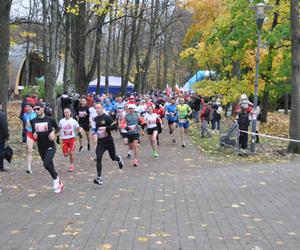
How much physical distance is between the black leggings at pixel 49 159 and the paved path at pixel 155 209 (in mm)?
462

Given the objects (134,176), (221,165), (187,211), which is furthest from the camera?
(221,165)

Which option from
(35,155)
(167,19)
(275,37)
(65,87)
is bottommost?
(35,155)

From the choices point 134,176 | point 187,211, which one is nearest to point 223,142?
point 134,176

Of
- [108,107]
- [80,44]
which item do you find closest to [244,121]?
[108,107]

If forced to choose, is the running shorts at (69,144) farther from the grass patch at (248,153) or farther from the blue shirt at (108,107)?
the blue shirt at (108,107)

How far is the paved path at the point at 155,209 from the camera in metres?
6.45

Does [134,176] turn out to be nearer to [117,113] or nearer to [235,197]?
[235,197]

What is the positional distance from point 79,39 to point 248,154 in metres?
13.4

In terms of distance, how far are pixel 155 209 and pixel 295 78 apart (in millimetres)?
9031

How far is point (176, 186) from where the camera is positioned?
10391mm

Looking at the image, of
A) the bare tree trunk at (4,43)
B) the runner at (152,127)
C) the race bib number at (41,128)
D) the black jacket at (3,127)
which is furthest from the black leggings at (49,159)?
the bare tree trunk at (4,43)

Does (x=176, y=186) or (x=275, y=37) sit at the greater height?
(x=275, y=37)

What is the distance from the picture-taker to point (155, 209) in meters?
8.21

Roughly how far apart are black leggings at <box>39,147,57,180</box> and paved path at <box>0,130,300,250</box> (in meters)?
0.46
